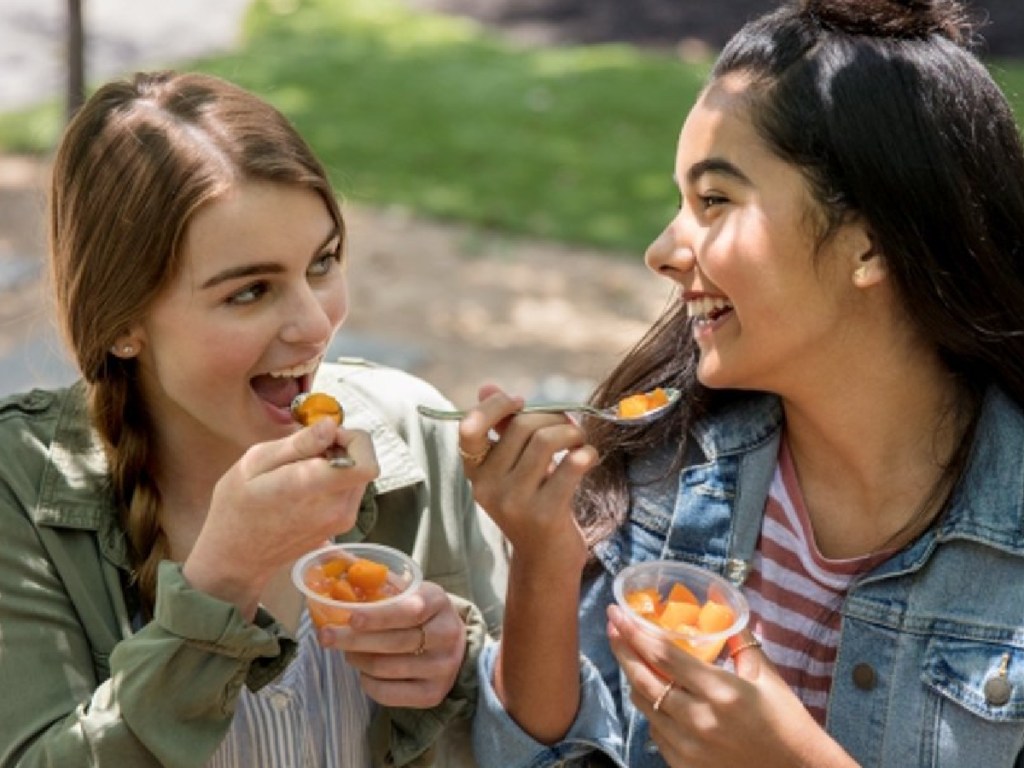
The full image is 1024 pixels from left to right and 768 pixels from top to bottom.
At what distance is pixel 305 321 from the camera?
8.41ft

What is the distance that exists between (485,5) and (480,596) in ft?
31.1

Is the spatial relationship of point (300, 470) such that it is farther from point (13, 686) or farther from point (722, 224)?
point (722, 224)

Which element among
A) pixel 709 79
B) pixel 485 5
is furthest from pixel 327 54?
pixel 709 79

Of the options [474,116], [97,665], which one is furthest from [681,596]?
[474,116]

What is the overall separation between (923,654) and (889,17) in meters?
1.08

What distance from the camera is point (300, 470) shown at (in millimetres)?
2289

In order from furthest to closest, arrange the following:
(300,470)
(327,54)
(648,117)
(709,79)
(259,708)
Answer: (327,54)
(648,117)
(709,79)
(259,708)
(300,470)

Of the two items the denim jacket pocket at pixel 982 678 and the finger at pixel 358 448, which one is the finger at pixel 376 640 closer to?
the finger at pixel 358 448

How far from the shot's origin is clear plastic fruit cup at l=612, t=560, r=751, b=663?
8.07 ft

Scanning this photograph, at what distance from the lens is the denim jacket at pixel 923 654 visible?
2.62 m

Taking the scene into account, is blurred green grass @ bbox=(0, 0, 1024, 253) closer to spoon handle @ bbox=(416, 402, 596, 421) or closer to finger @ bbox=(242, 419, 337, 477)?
spoon handle @ bbox=(416, 402, 596, 421)

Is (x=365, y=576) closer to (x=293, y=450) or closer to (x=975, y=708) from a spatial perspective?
(x=293, y=450)

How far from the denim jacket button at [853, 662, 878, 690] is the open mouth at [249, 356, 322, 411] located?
105 cm

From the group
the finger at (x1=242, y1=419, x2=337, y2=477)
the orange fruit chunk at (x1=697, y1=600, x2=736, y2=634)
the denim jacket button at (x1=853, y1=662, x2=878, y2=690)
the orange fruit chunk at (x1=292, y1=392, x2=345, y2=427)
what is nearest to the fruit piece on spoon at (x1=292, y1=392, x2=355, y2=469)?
the orange fruit chunk at (x1=292, y1=392, x2=345, y2=427)
